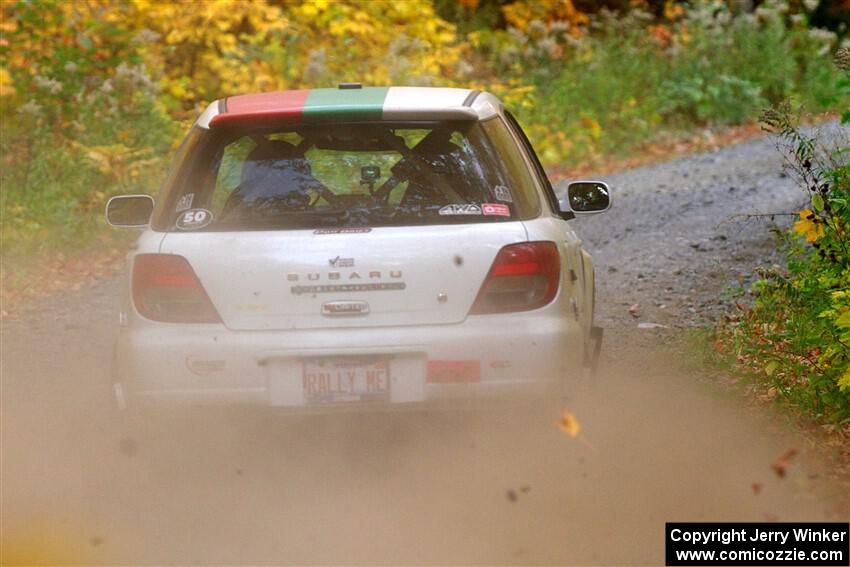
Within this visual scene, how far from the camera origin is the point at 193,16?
15.1 metres

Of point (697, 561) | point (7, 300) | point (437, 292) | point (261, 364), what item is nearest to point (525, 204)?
point (437, 292)

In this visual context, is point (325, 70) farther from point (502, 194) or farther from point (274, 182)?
point (502, 194)

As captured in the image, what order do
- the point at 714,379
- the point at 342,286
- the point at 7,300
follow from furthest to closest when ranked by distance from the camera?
the point at 7,300
the point at 714,379
the point at 342,286

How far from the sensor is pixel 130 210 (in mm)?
6148

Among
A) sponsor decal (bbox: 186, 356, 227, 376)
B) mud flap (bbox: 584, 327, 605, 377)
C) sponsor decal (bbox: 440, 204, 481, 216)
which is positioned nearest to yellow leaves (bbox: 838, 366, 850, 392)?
mud flap (bbox: 584, 327, 605, 377)

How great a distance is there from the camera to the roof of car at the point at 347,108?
5.23 meters

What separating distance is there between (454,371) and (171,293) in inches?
41.8

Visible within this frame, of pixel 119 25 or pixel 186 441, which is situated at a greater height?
pixel 186 441

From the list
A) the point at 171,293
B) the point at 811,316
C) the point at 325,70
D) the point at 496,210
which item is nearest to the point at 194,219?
the point at 171,293

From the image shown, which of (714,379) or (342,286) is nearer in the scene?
(342,286)

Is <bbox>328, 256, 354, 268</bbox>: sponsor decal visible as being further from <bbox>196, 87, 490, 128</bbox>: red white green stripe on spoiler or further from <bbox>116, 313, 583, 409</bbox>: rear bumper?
<bbox>196, 87, 490, 128</bbox>: red white green stripe on spoiler

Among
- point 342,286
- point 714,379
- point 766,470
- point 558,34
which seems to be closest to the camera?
point 342,286

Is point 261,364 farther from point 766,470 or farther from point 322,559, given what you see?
point 766,470

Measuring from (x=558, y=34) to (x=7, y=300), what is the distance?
1228 cm
